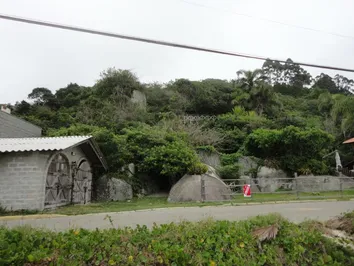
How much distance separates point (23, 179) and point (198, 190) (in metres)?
8.15

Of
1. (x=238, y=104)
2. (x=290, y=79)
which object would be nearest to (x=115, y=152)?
(x=238, y=104)

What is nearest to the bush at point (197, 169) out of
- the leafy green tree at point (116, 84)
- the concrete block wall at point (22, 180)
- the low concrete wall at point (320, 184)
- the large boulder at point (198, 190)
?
the large boulder at point (198, 190)

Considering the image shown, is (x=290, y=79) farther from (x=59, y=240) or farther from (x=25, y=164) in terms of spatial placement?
(x=59, y=240)

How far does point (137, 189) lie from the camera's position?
17141 mm

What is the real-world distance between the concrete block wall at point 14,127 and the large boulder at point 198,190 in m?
13.7

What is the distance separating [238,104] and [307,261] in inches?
1266

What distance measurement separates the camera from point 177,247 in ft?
13.0

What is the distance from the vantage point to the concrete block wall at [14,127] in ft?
64.8

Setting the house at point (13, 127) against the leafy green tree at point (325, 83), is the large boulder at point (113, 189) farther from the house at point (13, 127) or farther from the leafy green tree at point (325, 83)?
the leafy green tree at point (325, 83)

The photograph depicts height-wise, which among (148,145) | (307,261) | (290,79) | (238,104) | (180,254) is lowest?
(307,261)

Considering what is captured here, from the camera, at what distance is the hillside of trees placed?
57.4 ft

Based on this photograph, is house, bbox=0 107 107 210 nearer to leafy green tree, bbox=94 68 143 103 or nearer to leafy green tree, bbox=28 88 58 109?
leafy green tree, bbox=94 68 143 103

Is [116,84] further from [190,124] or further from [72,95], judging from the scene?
[190,124]

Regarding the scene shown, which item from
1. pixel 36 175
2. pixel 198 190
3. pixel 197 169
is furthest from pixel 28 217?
pixel 197 169
